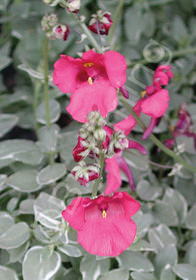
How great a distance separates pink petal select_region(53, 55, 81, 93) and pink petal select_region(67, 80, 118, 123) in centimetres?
3

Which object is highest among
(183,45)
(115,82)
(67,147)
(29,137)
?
(115,82)

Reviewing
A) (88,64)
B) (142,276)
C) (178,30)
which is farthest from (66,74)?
(178,30)

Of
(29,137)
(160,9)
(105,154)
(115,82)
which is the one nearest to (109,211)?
(105,154)

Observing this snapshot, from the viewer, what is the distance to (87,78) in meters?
0.92

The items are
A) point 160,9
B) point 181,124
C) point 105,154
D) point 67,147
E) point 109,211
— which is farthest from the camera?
point 160,9

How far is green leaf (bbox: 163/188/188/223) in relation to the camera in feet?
4.20

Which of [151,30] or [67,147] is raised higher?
[151,30]

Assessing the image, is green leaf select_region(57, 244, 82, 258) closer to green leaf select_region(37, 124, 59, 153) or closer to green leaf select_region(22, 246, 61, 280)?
green leaf select_region(22, 246, 61, 280)

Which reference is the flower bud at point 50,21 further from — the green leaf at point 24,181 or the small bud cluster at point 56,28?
the green leaf at point 24,181

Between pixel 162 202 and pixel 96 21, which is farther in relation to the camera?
pixel 162 202

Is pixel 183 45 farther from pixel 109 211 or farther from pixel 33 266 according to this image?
pixel 33 266

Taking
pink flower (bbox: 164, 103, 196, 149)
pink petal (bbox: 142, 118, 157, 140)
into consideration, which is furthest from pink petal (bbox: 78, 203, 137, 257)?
pink flower (bbox: 164, 103, 196, 149)

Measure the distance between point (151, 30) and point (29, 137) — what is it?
764mm

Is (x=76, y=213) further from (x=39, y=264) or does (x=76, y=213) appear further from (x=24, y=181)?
(x=24, y=181)
